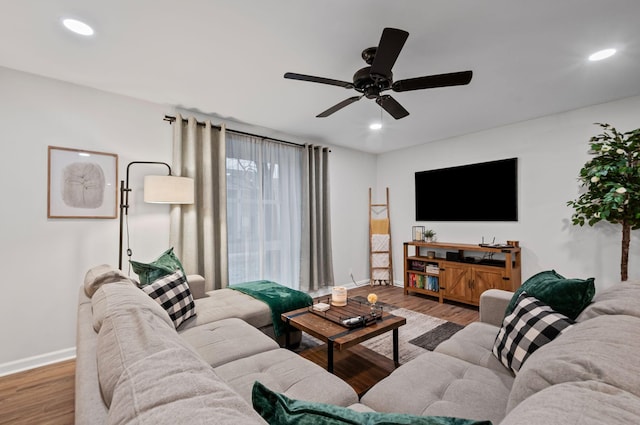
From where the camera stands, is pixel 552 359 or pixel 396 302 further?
pixel 396 302

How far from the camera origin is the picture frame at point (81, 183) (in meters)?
2.65

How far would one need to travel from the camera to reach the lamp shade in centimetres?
281

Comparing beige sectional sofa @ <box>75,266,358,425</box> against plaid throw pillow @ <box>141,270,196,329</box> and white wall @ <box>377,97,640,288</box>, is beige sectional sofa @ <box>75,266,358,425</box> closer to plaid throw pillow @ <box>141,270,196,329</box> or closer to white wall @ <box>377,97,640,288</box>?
plaid throw pillow @ <box>141,270,196,329</box>

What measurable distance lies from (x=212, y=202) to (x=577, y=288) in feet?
11.0

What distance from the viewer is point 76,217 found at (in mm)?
2750

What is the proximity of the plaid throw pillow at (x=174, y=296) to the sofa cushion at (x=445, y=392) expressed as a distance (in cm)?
152

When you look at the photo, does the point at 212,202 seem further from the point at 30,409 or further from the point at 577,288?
the point at 577,288

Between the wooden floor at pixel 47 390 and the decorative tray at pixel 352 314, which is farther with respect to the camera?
the decorative tray at pixel 352 314

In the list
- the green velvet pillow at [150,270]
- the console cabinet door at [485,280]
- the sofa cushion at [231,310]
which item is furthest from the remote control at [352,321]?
the console cabinet door at [485,280]

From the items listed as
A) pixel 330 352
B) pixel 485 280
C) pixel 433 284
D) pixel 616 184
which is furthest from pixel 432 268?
pixel 330 352

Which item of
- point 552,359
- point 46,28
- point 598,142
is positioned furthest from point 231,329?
point 598,142

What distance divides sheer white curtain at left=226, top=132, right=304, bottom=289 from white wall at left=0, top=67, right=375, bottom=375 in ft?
2.72

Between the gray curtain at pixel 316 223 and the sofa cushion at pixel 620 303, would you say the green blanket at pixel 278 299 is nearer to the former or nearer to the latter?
the gray curtain at pixel 316 223

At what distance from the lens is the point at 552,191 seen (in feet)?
→ 11.8
